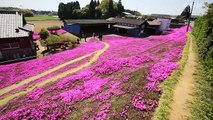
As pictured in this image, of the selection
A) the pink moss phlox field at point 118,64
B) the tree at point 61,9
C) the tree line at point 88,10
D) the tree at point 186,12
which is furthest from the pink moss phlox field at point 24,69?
the tree at point 186,12

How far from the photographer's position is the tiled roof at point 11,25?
37.3m

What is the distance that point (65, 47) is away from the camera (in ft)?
144

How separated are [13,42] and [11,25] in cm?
534

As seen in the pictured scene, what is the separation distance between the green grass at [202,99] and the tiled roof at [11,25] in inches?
1493

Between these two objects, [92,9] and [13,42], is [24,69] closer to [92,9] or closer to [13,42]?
[13,42]

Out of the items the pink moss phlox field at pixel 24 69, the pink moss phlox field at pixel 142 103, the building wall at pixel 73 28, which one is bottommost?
the pink moss phlox field at pixel 24 69

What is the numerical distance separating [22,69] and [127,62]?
19.7 m

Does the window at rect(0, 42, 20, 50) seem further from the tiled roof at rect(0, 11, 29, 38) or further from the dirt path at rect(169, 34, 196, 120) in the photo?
the dirt path at rect(169, 34, 196, 120)

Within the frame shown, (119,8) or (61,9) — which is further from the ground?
(119,8)

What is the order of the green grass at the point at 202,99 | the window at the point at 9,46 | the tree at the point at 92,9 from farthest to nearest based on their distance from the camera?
the tree at the point at 92,9 → the window at the point at 9,46 → the green grass at the point at 202,99

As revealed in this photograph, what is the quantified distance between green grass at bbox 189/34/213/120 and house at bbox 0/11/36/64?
116ft

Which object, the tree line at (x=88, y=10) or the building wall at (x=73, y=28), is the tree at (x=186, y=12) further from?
the building wall at (x=73, y=28)

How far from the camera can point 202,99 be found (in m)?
11.7

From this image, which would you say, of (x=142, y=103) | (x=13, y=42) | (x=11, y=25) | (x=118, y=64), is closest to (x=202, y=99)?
Answer: (x=142, y=103)
